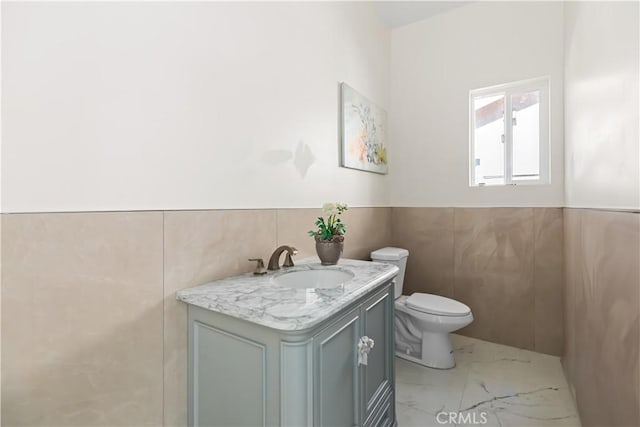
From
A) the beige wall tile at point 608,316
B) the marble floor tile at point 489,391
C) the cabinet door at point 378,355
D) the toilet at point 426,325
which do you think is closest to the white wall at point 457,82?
the toilet at point 426,325

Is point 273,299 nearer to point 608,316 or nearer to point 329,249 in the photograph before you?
A: point 329,249

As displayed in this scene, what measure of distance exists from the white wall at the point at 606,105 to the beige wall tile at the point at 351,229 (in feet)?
4.43

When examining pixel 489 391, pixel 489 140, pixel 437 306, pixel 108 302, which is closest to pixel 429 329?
pixel 437 306

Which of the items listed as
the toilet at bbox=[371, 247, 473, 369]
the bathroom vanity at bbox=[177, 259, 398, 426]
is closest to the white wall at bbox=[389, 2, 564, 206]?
the toilet at bbox=[371, 247, 473, 369]

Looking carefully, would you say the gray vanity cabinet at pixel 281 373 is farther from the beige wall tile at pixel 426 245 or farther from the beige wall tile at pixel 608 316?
the beige wall tile at pixel 426 245

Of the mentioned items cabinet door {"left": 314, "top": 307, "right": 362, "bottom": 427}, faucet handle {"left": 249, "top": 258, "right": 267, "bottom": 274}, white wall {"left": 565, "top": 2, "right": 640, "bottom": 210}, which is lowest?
cabinet door {"left": 314, "top": 307, "right": 362, "bottom": 427}

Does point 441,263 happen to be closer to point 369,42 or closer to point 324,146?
point 324,146

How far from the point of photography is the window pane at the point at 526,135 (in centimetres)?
248

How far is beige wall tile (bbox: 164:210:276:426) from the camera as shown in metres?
1.12

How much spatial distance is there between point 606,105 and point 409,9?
2.23 meters

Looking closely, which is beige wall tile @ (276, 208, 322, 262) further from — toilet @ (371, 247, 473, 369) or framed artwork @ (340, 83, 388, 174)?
toilet @ (371, 247, 473, 369)

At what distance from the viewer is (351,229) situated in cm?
231

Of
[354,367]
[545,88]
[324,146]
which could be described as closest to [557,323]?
[545,88]

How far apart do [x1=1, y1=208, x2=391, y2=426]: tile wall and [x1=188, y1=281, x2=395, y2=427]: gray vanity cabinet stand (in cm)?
12
